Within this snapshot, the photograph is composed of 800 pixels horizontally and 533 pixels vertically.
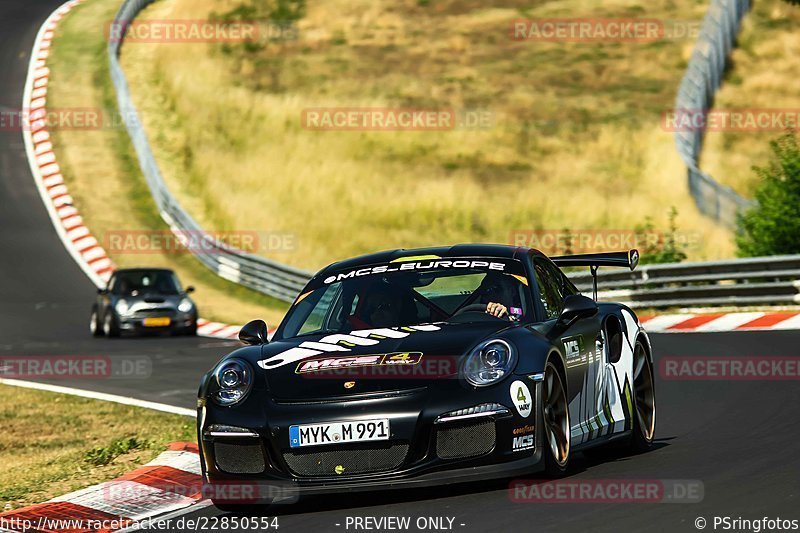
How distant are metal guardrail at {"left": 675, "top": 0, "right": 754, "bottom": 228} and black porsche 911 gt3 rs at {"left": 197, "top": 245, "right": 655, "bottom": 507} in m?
18.2

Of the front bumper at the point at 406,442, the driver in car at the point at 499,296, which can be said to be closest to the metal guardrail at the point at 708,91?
the driver in car at the point at 499,296

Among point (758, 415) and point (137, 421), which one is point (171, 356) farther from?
point (758, 415)

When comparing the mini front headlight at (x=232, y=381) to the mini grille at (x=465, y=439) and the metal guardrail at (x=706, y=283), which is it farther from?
the metal guardrail at (x=706, y=283)

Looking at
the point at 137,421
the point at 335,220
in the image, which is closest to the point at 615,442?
the point at 137,421

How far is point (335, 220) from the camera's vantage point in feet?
113

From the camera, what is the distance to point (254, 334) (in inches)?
343

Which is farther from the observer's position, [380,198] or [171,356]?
[380,198]

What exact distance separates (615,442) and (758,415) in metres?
1.69

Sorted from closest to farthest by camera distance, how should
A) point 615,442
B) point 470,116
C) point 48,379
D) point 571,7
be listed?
point 615,442
point 48,379
point 470,116
point 571,7

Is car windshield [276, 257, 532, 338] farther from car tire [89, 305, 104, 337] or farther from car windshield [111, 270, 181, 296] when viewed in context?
car windshield [111, 270, 181, 296]

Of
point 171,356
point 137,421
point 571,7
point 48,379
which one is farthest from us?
point 571,7

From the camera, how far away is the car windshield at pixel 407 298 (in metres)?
8.66

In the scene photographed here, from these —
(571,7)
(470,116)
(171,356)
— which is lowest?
(171,356)

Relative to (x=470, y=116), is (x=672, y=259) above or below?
below
